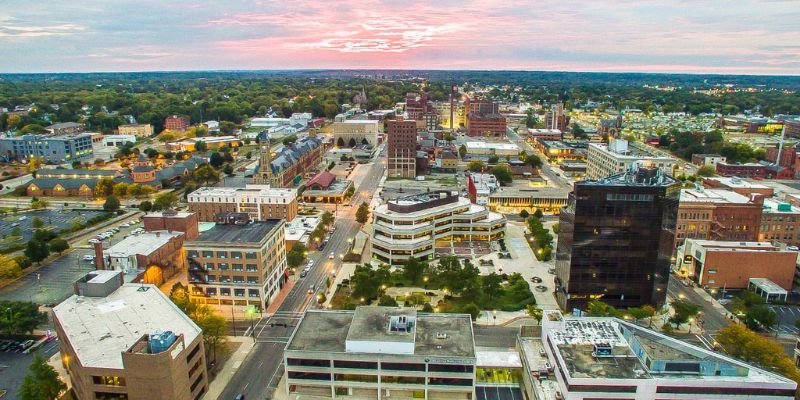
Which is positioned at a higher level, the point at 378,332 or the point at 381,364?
the point at 378,332

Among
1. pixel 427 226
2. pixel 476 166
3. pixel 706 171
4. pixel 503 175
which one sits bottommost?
pixel 476 166

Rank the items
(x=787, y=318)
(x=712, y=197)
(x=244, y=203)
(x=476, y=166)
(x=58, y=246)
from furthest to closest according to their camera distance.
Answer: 1. (x=476, y=166)
2. (x=244, y=203)
3. (x=712, y=197)
4. (x=58, y=246)
5. (x=787, y=318)

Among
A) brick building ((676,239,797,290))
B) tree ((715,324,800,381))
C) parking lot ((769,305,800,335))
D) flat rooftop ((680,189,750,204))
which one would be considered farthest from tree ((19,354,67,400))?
flat rooftop ((680,189,750,204))

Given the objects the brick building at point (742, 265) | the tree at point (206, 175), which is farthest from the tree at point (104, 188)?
the brick building at point (742, 265)

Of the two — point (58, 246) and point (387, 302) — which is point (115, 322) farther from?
point (58, 246)

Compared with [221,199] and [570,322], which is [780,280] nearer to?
[570,322]

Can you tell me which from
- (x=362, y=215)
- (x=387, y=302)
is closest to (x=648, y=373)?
(x=387, y=302)

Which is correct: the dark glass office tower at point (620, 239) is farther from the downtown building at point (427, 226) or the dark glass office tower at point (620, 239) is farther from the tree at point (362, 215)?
the tree at point (362, 215)
